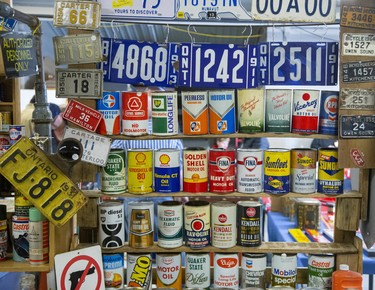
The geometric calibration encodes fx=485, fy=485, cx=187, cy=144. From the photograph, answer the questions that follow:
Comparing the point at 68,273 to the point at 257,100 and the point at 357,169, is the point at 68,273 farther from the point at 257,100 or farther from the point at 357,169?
the point at 357,169

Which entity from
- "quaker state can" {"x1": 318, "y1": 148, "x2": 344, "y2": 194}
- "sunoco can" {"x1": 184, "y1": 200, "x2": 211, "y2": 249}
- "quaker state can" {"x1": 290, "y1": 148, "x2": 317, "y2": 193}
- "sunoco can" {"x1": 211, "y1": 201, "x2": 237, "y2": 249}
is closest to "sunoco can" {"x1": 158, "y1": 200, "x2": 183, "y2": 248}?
"sunoco can" {"x1": 184, "y1": 200, "x2": 211, "y2": 249}

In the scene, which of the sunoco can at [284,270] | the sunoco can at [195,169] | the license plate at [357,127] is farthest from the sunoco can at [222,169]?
the license plate at [357,127]

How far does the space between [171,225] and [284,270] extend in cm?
55

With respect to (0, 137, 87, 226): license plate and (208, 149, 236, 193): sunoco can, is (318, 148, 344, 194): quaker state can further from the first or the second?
(0, 137, 87, 226): license plate

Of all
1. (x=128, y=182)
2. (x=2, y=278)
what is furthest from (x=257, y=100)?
(x=2, y=278)

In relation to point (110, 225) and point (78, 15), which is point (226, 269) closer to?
point (110, 225)

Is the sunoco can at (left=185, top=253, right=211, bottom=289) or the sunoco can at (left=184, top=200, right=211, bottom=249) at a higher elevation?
the sunoco can at (left=184, top=200, right=211, bottom=249)

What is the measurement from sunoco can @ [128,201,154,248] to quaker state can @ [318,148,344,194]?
30.7 inches

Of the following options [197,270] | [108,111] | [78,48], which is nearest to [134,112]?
[108,111]

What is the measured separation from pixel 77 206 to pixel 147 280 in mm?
525

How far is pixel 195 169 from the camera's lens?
218 cm

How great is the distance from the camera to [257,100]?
7.02 feet

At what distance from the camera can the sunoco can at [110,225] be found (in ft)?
7.18

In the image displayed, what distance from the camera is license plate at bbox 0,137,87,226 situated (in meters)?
1.85
